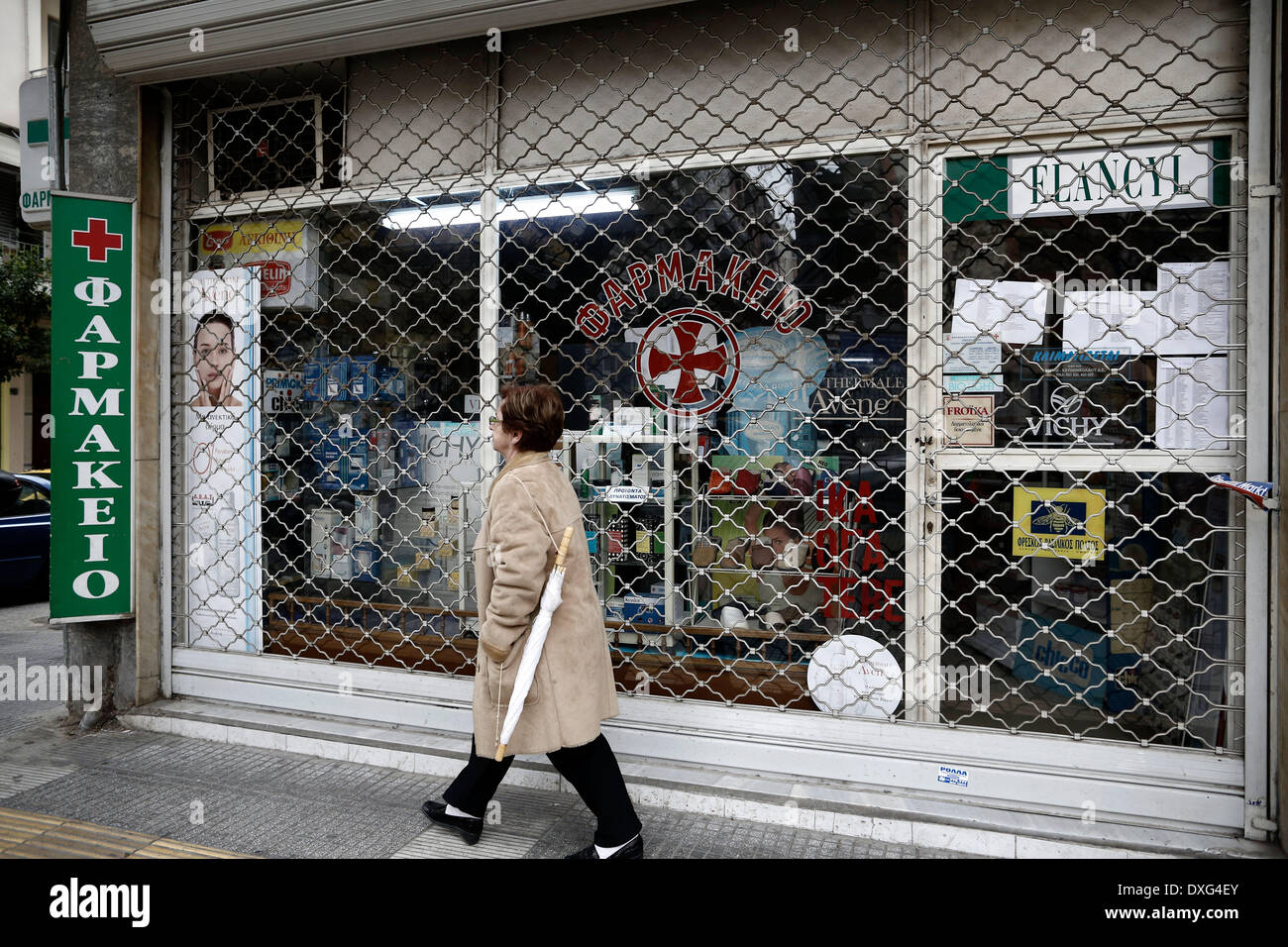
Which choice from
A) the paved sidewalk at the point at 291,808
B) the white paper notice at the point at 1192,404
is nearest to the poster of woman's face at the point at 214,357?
the paved sidewalk at the point at 291,808

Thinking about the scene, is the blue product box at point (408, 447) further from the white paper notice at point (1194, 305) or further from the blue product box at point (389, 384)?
the white paper notice at point (1194, 305)

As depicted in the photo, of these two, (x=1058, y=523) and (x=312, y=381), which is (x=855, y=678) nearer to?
(x=1058, y=523)

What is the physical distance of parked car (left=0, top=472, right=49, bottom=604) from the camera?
8984mm

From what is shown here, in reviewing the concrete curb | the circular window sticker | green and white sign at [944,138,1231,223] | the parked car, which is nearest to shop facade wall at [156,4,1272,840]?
green and white sign at [944,138,1231,223]

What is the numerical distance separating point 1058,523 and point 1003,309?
3.32 ft

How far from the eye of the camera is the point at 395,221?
5027 millimetres

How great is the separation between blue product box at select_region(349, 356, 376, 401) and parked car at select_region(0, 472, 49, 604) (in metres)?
6.22

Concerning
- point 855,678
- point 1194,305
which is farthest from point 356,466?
point 1194,305

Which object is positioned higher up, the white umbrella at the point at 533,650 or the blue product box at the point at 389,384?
the blue product box at the point at 389,384

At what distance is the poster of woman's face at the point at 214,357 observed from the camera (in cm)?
527

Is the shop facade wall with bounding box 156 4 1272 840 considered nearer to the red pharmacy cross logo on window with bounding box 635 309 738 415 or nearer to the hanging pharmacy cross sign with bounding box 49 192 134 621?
the red pharmacy cross logo on window with bounding box 635 309 738 415

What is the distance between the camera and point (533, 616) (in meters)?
3.22

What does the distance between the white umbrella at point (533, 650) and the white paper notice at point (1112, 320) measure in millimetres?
2508
